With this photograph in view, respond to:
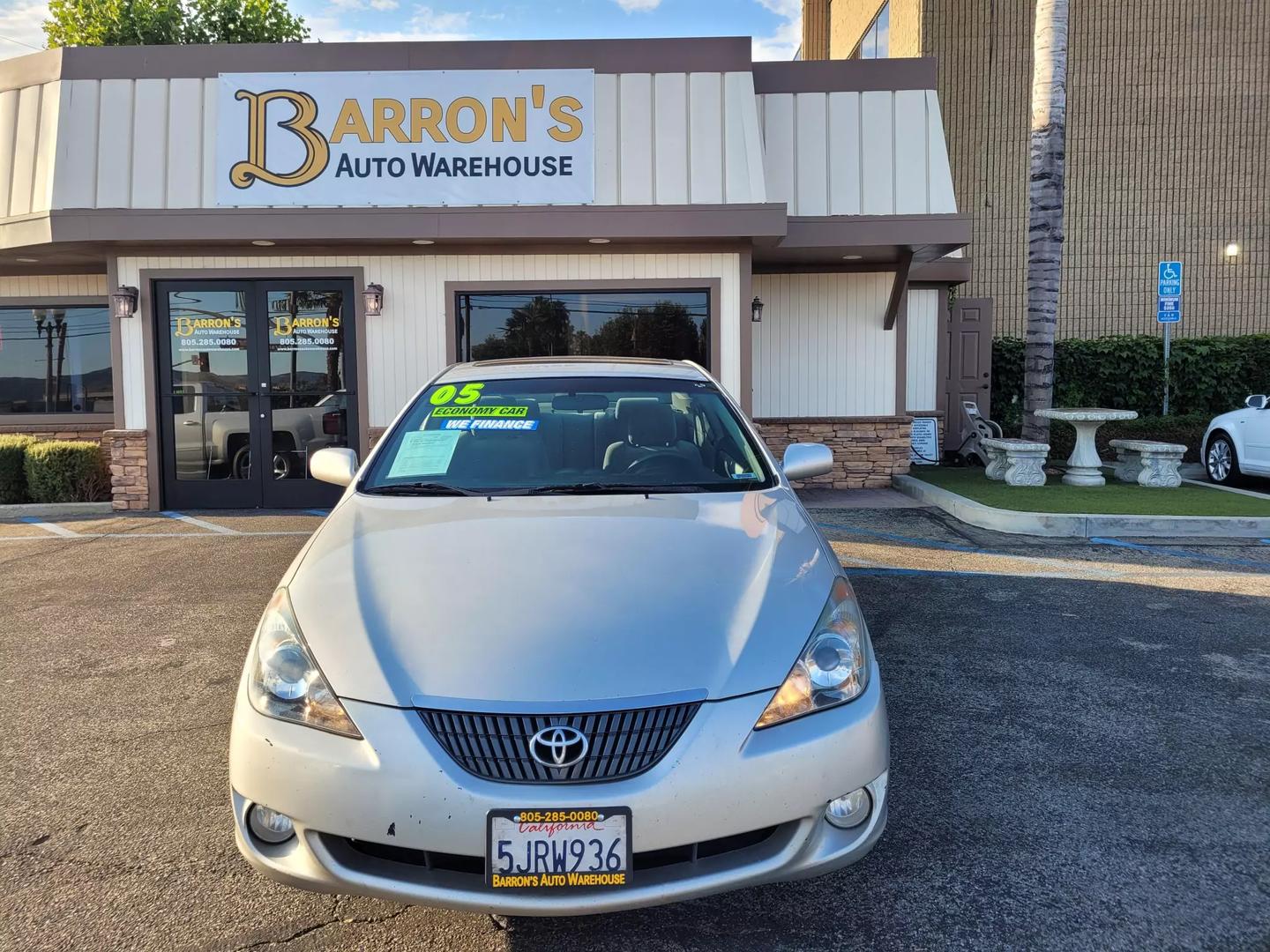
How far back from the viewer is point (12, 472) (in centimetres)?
981

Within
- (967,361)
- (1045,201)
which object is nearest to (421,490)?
(1045,201)

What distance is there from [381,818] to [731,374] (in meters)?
8.10

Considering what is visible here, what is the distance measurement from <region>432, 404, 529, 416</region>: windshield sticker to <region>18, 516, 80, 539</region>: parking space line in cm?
626

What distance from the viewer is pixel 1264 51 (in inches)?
622

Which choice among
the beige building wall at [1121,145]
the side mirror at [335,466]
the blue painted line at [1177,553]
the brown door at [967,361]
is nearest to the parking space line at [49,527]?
the side mirror at [335,466]

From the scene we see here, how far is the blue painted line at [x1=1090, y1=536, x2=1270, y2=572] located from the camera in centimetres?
680

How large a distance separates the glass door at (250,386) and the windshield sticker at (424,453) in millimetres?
6535

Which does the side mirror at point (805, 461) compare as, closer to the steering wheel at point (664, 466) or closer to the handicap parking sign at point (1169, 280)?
the steering wheel at point (664, 466)

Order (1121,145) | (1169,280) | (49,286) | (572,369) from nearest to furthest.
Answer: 1. (572,369)
2. (49,286)
3. (1169,280)
4. (1121,145)

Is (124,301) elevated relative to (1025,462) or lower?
elevated

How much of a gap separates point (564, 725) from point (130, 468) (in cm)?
925

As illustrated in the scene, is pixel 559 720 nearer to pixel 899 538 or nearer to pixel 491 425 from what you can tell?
pixel 491 425

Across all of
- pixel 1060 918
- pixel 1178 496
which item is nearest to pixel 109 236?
pixel 1060 918

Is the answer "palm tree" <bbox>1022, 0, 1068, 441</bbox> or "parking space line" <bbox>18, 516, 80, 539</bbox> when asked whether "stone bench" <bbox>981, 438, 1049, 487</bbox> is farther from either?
"parking space line" <bbox>18, 516, 80, 539</bbox>
